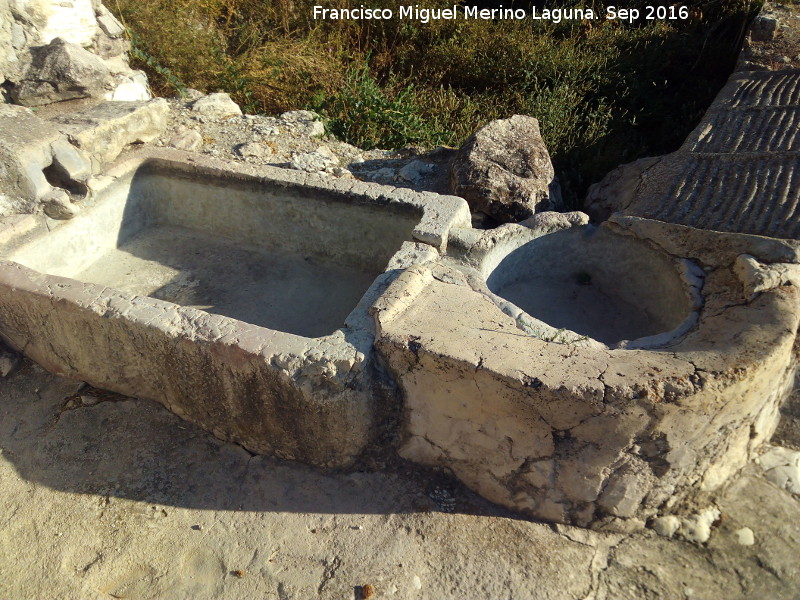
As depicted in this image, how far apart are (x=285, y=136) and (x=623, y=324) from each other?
301 cm

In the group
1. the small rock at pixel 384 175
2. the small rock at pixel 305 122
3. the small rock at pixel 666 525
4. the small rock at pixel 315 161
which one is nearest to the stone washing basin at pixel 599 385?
the small rock at pixel 666 525

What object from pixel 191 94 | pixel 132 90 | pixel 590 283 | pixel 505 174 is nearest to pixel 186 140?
pixel 132 90

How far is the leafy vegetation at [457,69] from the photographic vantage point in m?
5.34

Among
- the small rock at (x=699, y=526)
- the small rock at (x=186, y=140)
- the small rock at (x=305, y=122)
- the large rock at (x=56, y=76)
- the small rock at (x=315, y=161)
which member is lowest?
the small rock at (x=699, y=526)

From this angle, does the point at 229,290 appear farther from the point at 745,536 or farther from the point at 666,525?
the point at 745,536

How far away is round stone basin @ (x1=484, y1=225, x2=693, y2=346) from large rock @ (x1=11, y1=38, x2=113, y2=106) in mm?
3019

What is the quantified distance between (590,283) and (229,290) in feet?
6.51

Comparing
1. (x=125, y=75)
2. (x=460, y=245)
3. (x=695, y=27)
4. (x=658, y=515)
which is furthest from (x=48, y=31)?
(x=695, y=27)

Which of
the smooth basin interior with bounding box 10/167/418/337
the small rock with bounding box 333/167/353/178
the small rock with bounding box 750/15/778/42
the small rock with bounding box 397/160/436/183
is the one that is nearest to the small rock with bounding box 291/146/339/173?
the small rock with bounding box 333/167/353/178

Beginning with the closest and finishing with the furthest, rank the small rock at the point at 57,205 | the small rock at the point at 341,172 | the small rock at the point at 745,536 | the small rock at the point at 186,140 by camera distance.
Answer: the small rock at the point at 745,536 → the small rock at the point at 57,205 → the small rock at the point at 186,140 → the small rock at the point at 341,172

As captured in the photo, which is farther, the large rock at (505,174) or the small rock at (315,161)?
the small rock at (315,161)

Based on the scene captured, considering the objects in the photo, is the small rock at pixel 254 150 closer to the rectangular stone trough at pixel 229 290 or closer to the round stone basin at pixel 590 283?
the rectangular stone trough at pixel 229 290

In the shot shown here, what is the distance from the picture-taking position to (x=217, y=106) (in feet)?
16.5

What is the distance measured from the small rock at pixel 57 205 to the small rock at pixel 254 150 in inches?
54.4
